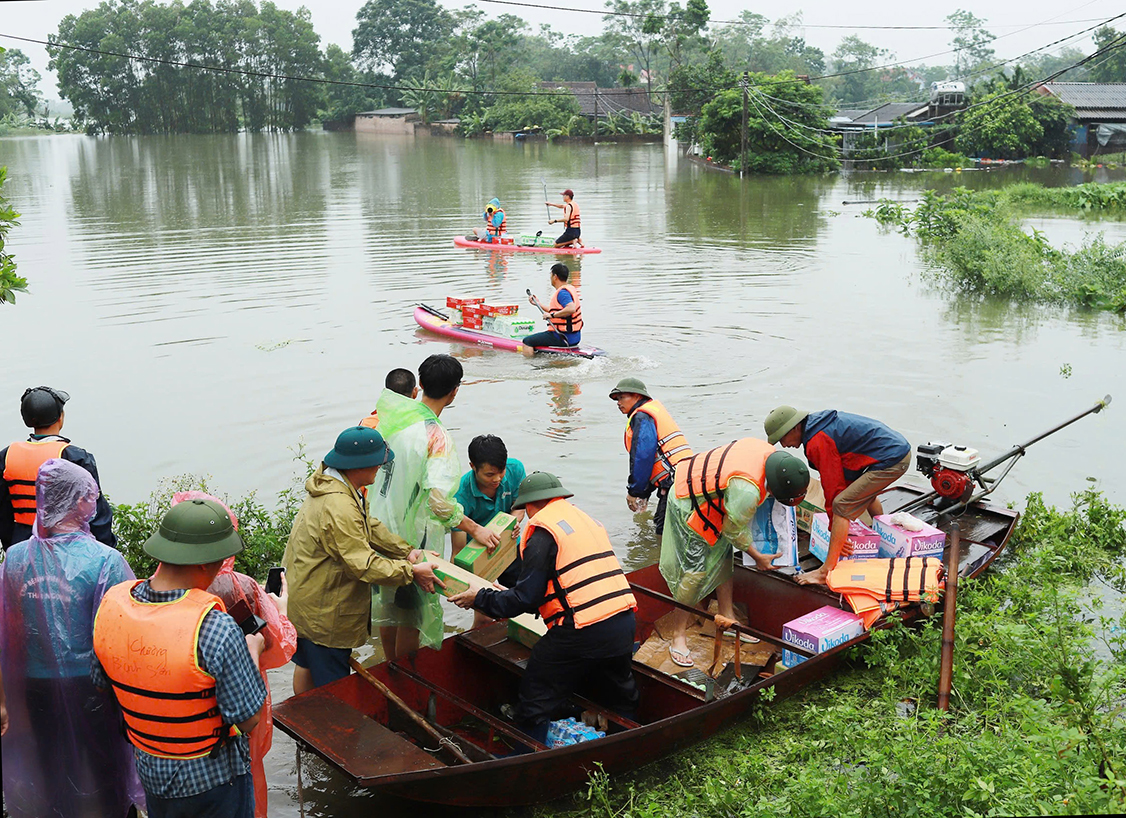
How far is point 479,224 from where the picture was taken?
2842cm

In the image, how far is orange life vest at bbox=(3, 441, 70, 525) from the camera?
5.80m

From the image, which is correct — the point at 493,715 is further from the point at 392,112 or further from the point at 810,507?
the point at 392,112

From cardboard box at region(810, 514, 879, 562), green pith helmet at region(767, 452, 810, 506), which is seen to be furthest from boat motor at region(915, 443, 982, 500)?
green pith helmet at region(767, 452, 810, 506)

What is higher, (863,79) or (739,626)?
(863,79)

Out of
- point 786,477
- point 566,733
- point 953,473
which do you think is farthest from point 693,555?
point 953,473

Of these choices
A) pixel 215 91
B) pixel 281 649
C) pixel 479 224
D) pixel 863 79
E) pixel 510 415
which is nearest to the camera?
pixel 281 649

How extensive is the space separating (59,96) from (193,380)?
79.0 m

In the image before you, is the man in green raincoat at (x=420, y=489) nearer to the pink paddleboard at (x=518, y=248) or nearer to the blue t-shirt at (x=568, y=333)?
the blue t-shirt at (x=568, y=333)

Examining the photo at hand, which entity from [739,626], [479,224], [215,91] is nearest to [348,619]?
[739,626]

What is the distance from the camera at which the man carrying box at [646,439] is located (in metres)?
7.89

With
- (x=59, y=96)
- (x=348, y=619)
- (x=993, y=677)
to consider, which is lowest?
(x=993, y=677)

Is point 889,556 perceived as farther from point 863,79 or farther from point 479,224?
point 863,79

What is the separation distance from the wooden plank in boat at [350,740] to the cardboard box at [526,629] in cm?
130

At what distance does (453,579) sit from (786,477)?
216 centimetres
